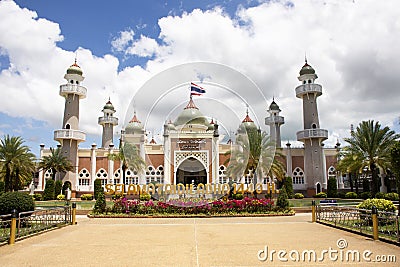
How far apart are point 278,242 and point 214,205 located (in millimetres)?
9084

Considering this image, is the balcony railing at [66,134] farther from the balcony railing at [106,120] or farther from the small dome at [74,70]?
the balcony railing at [106,120]

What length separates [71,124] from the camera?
3662cm

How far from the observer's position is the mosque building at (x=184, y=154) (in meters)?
36.4

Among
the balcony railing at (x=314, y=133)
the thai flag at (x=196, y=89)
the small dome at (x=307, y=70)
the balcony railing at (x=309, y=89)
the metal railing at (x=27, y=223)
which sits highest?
the small dome at (x=307, y=70)

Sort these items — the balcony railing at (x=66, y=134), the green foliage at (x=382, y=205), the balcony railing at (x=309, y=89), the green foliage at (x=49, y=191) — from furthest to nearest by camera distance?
the balcony railing at (x=309, y=89) < the balcony railing at (x=66, y=134) < the green foliage at (x=49, y=191) < the green foliage at (x=382, y=205)

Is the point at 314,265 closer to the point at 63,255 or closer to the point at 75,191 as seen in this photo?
the point at 63,255

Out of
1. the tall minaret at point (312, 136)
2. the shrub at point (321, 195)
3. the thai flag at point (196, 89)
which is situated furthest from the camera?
the tall minaret at point (312, 136)

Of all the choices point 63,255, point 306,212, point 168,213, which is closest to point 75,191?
point 168,213

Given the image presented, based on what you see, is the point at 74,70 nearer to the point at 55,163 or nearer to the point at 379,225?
the point at 55,163

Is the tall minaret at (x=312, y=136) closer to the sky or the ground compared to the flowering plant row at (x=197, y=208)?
closer to the sky

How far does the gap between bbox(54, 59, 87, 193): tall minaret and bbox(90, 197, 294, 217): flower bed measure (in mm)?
20061

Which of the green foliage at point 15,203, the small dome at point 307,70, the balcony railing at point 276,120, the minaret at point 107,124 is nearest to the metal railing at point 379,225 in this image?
the green foliage at point 15,203

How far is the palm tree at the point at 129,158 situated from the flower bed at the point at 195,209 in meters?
14.4

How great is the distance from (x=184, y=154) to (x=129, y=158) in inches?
253
